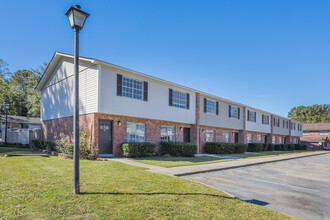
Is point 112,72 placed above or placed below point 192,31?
below

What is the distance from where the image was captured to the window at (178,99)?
17.4 metres

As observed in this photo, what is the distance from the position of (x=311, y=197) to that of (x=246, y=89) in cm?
2028

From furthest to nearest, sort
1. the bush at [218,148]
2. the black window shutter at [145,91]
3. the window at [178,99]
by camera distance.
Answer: the bush at [218,148]
the window at [178,99]
the black window shutter at [145,91]

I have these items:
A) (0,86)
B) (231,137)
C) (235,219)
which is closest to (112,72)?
(235,219)

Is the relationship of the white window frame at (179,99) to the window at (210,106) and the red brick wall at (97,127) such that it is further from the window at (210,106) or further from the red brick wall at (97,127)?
the window at (210,106)

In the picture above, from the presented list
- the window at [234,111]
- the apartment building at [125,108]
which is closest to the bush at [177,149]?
the apartment building at [125,108]

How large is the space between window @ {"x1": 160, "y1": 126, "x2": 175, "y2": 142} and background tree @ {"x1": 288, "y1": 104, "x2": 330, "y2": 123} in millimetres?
78045

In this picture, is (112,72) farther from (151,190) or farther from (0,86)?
(0,86)

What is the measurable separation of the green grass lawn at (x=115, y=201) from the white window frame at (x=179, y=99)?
37.6 feet

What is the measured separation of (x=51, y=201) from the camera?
451 cm

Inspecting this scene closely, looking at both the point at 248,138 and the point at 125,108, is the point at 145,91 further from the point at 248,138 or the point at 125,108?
the point at 248,138

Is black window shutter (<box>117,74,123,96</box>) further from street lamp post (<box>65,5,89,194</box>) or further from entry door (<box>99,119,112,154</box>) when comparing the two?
street lamp post (<box>65,5,89,194</box>)

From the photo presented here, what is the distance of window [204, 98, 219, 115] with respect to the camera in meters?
20.8

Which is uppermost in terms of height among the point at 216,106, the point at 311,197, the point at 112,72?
the point at 112,72
